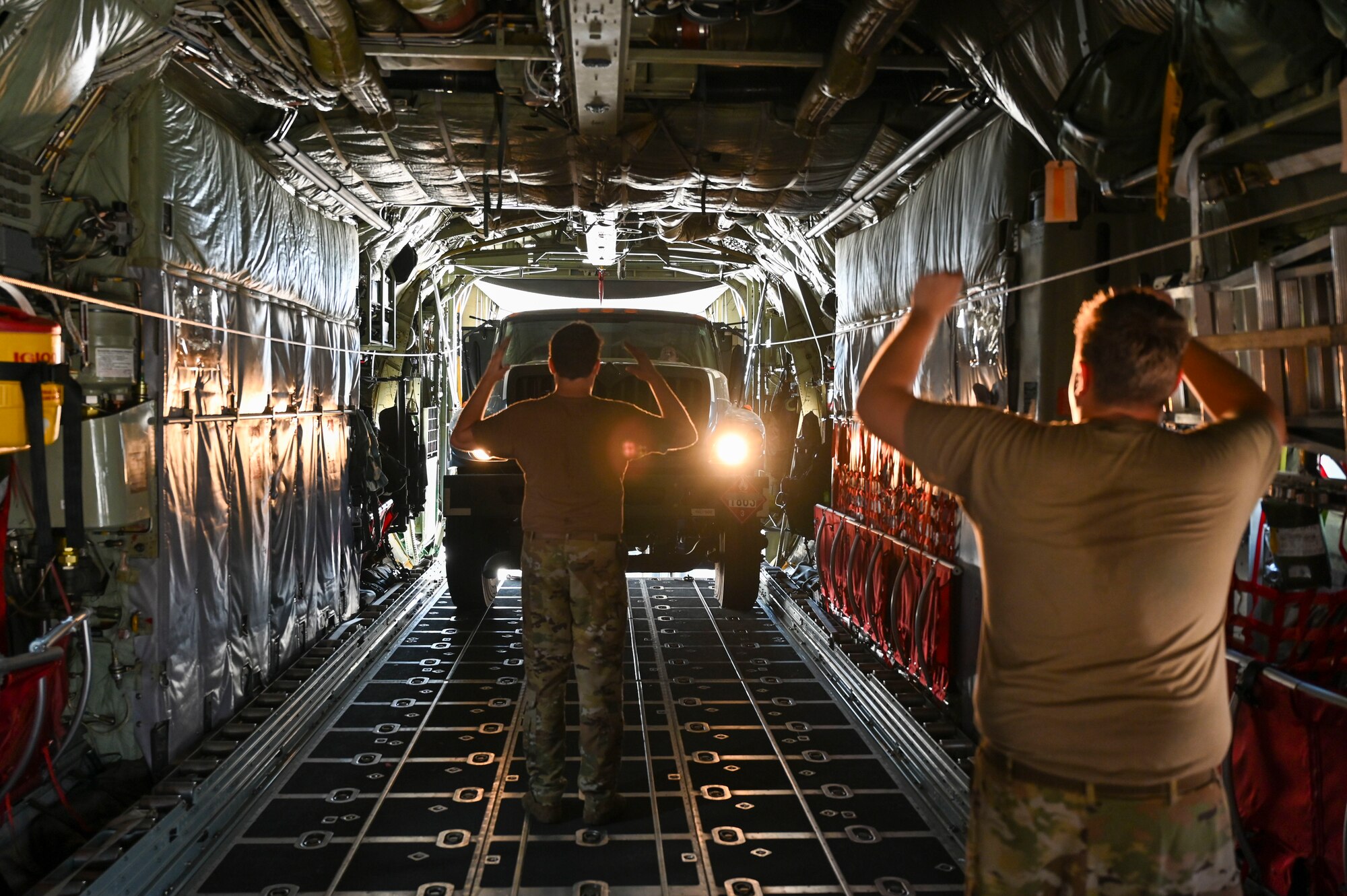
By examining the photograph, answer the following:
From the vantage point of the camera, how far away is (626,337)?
8516 millimetres

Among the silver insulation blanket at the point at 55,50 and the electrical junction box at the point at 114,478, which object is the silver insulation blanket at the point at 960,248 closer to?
the silver insulation blanket at the point at 55,50

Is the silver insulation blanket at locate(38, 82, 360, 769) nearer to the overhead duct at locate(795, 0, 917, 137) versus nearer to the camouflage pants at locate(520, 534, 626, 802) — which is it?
the camouflage pants at locate(520, 534, 626, 802)

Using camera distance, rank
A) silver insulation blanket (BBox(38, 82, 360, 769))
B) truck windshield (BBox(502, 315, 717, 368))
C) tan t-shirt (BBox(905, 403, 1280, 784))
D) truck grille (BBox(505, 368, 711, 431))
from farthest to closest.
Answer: truck windshield (BBox(502, 315, 717, 368)) < truck grille (BBox(505, 368, 711, 431)) < silver insulation blanket (BBox(38, 82, 360, 769)) < tan t-shirt (BBox(905, 403, 1280, 784))

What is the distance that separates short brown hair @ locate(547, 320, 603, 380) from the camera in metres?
4.15

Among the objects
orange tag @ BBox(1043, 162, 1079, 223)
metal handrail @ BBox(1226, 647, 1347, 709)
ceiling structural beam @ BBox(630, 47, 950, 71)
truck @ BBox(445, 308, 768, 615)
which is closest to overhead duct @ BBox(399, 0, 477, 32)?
ceiling structural beam @ BBox(630, 47, 950, 71)

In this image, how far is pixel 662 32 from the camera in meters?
5.09

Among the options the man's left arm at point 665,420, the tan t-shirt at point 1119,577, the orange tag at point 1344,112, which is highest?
the orange tag at point 1344,112

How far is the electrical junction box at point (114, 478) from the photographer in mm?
4004

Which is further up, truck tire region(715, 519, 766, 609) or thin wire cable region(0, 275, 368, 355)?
thin wire cable region(0, 275, 368, 355)

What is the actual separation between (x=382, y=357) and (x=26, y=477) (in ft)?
22.9

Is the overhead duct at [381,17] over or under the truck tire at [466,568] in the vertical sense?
over

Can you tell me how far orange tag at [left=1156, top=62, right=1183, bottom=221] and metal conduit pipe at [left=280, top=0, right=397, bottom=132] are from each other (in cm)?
338

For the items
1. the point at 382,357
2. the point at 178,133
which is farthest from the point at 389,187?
the point at 382,357

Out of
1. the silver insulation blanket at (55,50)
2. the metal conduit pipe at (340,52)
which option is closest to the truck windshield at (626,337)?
the metal conduit pipe at (340,52)
